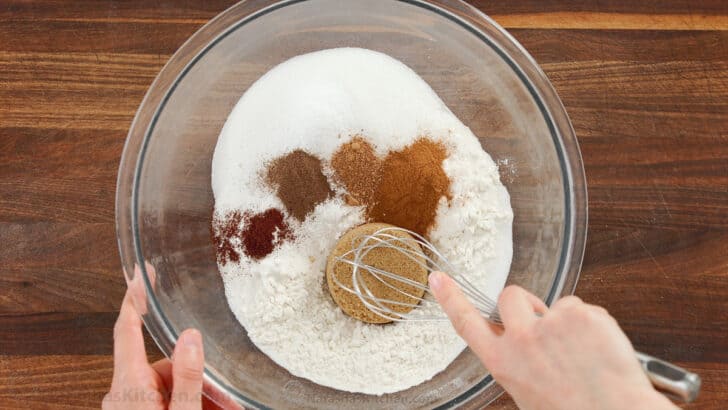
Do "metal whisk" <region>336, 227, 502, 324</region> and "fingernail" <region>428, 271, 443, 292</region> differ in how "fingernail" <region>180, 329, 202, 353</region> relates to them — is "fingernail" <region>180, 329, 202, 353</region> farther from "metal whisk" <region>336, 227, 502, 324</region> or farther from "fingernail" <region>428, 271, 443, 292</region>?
"fingernail" <region>428, 271, 443, 292</region>

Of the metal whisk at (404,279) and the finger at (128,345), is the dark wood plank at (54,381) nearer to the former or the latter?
the finger at (128,345)

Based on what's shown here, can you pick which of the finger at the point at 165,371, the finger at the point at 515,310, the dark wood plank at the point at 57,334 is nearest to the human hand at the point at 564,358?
the finger at the point at 515,310

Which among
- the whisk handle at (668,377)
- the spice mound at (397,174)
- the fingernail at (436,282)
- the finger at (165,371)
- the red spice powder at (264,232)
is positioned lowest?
the whisk handle at (668,377)

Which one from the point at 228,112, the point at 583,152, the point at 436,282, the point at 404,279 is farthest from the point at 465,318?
the point at 228,112

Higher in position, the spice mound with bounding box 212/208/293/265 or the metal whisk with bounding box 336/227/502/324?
the spice mound with bounding box 212/208/293/265

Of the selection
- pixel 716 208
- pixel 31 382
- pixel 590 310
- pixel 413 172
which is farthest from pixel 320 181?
pixel 716 208

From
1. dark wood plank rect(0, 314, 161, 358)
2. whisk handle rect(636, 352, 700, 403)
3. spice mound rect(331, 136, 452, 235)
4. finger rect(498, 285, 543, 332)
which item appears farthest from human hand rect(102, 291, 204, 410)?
whisk handle rect(636, 352, 700, 403)

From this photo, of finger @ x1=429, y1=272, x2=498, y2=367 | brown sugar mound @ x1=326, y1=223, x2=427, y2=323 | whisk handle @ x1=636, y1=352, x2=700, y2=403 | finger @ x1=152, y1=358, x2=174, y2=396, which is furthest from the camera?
brown sugar mound @ x1=326, y1=223, x2=427, y2=323
